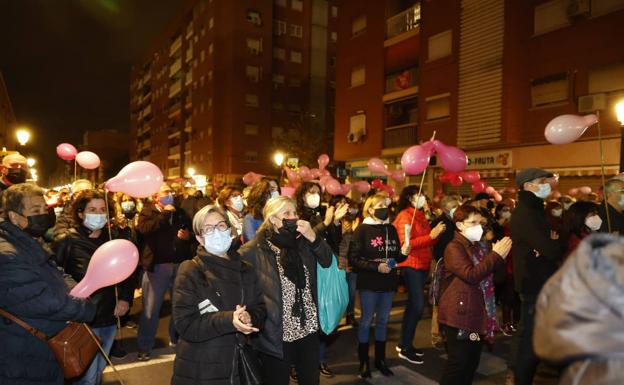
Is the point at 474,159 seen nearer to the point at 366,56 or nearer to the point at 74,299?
the point at 366,56

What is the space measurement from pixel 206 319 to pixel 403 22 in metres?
22.8

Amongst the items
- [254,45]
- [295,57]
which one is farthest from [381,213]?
[295,57]

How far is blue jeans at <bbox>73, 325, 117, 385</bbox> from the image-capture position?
361 centimetres

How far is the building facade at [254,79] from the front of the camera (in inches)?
1634

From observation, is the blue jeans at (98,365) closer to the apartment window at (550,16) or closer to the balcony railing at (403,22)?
the apartment window at (550,16)

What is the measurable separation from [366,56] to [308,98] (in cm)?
2013

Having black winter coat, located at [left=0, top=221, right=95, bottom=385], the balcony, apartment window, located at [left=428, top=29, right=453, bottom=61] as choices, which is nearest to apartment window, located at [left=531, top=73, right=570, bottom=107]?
apartment window, located at [left=428, top=29, right=453, bottom=61]

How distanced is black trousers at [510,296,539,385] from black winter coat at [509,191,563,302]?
149 millimetres

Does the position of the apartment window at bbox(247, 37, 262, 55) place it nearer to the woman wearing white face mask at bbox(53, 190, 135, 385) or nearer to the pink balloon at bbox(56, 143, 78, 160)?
the pink balloon at bbox(56, 143, 78, 160)

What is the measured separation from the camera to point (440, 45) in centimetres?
1970

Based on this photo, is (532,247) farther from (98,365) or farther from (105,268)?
(98,365)

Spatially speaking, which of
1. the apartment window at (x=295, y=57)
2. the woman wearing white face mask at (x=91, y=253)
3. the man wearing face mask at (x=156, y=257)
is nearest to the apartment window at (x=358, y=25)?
the apartment window at (x=295, y=57)

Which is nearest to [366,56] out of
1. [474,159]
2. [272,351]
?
[474,159]

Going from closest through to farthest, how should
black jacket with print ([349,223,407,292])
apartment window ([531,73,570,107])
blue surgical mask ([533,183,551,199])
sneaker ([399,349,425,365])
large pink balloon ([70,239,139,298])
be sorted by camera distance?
large pink balloon ([70,239,139,298])
blue surgical mask ([533,183,551,199])
black jacket with print ([349,223,407,292])
sneaker ([399,349,425,365])
apartment window ([531,73,570,107])
